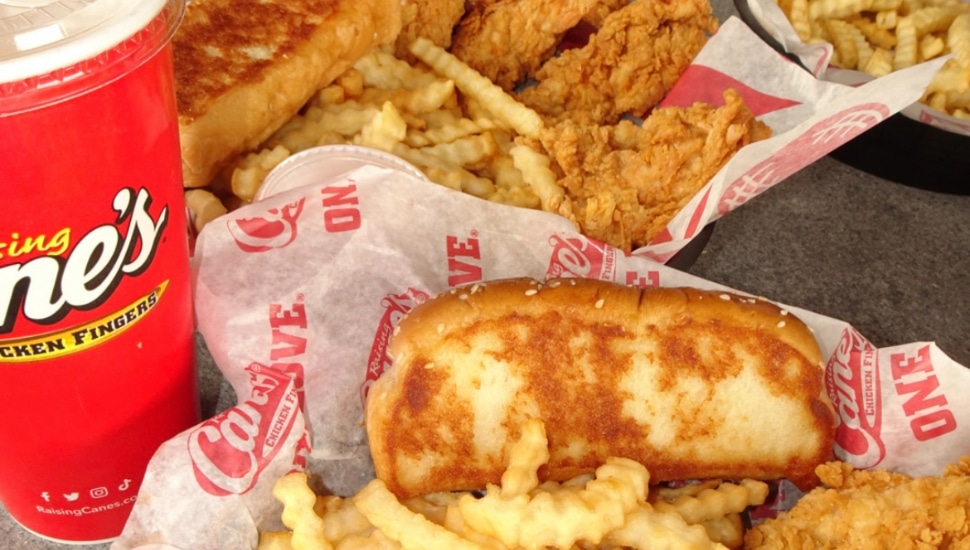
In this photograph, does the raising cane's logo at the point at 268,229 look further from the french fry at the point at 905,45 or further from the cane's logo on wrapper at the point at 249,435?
the french fry at the point at 905,45

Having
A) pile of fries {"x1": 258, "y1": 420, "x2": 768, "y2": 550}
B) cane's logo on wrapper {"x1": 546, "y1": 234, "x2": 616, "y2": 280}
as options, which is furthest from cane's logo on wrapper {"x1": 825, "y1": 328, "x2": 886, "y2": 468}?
cane's logo on wrapper {"x1": 546, "y1": 234, "x2": 616, "y2": 280}

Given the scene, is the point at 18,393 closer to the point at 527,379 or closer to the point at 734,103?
the point at 527,379

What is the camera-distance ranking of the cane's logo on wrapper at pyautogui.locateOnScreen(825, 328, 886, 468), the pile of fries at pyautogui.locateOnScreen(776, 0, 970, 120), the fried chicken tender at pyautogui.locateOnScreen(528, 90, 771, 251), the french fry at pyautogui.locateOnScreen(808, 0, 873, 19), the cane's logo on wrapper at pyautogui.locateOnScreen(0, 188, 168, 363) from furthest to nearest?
the french fry at pyautogui.locateOnScreen(808, 0, 873, 19)
the pile of fries at pyautogui.locateOnScreen(776, 0, 970, 120)
the fried chicken tender at pyautogui.locateOnScreen(528, 90, 771, 251)
the cane's logo on wrapper at pyautogui.locateOnScreen(825, 328, 886, 468)
the cane's logo on wrapper at pyautogui.locateOnScreen(0, 188, 168, 363)

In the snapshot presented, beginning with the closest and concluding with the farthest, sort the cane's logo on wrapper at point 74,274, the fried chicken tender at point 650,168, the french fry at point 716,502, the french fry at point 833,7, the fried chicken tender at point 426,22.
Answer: the cane's logo on wrapper at point 74,274 < the french fry at point 716,502 < the fried chicken tender at point 650,168 < the fried chicken tender at point 426,22 < the french fry at point 833,7

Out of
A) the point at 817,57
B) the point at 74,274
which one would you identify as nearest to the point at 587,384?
the point at 74,274

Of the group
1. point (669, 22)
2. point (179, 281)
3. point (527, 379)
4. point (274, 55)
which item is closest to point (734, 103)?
point (669, 22)

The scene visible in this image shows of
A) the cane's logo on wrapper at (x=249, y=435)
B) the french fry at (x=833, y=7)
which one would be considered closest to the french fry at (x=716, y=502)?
the cane's logo on wrapper at (x=249, y=435)

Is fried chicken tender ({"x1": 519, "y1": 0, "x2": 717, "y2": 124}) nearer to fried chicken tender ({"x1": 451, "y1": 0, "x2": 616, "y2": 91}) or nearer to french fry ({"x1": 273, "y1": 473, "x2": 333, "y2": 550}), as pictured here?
fried chicken tender ({"x1": 451, "y1": 0, "x2": 616, "y2": 91})
